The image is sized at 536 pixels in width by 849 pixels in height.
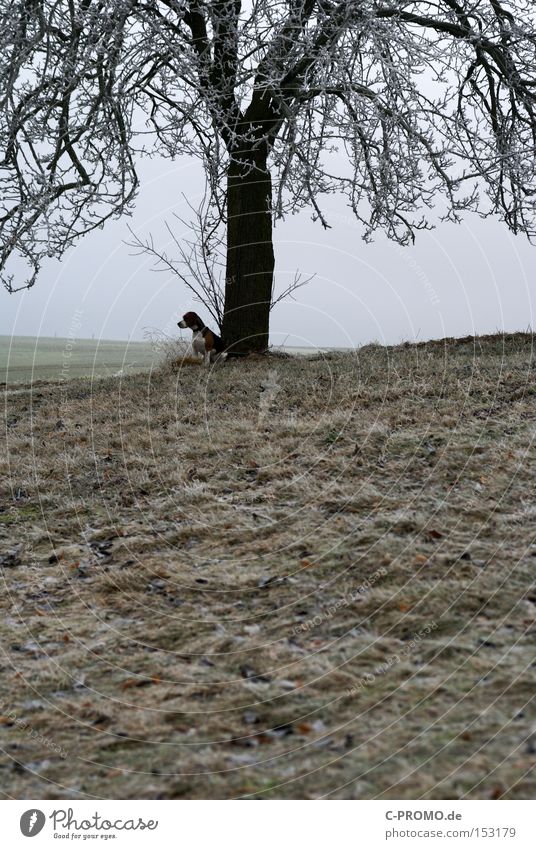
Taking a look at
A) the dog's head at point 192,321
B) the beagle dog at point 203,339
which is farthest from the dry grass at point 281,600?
the dog's head at point 192,321

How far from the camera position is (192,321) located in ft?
50.1

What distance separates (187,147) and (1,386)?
800 centimetres

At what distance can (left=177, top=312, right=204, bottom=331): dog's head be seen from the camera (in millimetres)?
15234

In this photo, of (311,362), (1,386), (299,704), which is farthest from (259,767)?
(1,386)

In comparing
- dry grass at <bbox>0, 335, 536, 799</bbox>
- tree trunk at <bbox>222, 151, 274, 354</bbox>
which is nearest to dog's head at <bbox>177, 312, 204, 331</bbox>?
tree trunk at <bbox>222, 151, 274, 354</bbox>

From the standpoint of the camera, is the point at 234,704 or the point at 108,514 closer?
the point at 234,704

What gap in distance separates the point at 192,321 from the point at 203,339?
429 mm

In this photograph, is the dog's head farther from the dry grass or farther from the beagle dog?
the dry grass

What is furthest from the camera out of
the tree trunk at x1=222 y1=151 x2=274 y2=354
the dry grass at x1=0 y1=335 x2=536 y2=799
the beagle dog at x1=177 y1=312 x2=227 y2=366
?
the tree trunk at x1=222 y1=151 x2=274 y2=354

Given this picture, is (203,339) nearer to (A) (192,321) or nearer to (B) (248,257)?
(A) (192,321)

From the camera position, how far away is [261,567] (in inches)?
255

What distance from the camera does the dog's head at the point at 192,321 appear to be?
50.0 ft

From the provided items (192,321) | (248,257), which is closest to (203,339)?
(192,321)

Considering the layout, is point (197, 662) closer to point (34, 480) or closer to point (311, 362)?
point (34, 480)
